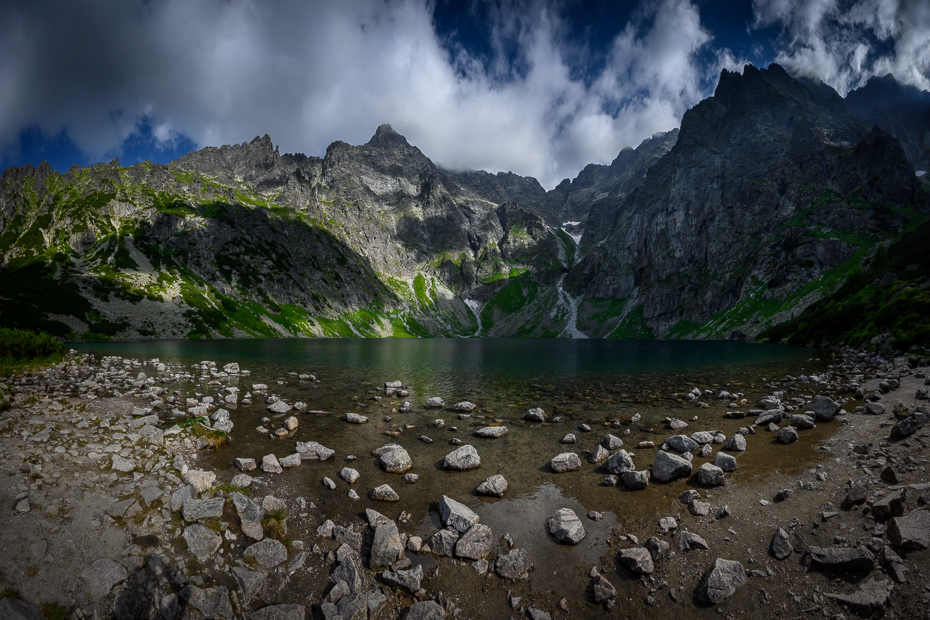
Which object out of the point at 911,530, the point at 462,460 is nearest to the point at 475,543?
the point at 462,460

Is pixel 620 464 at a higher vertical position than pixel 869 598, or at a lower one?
lower

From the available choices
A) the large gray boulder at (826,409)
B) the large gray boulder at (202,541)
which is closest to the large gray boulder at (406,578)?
the large gray boulder at (202,541)

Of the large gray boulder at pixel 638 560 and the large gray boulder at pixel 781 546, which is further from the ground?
the large gray boulder at pixel 781 546

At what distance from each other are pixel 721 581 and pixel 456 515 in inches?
252

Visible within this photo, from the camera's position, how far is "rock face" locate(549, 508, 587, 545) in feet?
32.3

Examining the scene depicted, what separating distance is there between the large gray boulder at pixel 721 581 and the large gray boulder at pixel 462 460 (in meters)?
8.60

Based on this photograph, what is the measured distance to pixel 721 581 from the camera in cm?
777

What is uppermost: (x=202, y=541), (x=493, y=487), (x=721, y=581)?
(x=721, y=581)

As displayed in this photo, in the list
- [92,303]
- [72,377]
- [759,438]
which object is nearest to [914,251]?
[759,438]

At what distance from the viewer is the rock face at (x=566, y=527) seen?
9.84m

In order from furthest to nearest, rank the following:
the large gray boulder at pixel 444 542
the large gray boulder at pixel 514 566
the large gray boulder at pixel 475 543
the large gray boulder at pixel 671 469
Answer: the large gray boulder at pixel 671 469 < the large gray boulder at pixel 444 542 < the large gray boulder at pixel 475 543 < the large gray boulder at pixel 514 566

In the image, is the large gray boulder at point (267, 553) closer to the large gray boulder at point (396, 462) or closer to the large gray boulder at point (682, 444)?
the large gray boulder at point (396, 462)

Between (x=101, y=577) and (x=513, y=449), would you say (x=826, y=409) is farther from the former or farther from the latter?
(x=101, y=577)

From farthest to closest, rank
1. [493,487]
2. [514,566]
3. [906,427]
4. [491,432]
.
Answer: [491,432] < [906,427] < [493,487] < [514,566]
